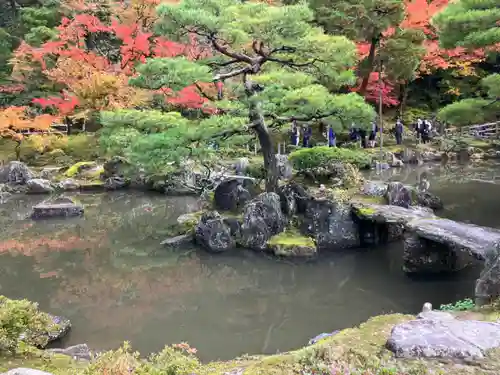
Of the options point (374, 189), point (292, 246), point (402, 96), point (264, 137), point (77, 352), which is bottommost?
point (292, 246)

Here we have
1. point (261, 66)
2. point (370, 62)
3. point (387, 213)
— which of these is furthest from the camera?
point (370, 62)

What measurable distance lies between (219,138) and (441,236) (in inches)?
195

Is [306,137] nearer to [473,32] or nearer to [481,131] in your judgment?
[481,131]

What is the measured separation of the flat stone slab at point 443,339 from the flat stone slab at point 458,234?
106 inches

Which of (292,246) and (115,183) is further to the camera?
(115,183)

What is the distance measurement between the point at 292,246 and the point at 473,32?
18.2 feet

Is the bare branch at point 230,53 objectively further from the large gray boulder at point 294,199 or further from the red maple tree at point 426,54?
the red maple tree at point 426,54

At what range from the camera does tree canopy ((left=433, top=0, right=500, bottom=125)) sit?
9.16 metres

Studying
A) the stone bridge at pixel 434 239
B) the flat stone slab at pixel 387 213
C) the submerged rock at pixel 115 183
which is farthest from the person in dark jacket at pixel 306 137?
the flat stone slab at pixel 387 213

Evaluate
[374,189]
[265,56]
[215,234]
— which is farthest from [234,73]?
[374,189]

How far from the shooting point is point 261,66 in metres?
11.4

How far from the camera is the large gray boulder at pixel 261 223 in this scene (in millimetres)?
10281

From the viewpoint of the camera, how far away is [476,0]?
9.52 meters

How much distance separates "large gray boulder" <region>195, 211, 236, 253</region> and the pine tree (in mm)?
1527
